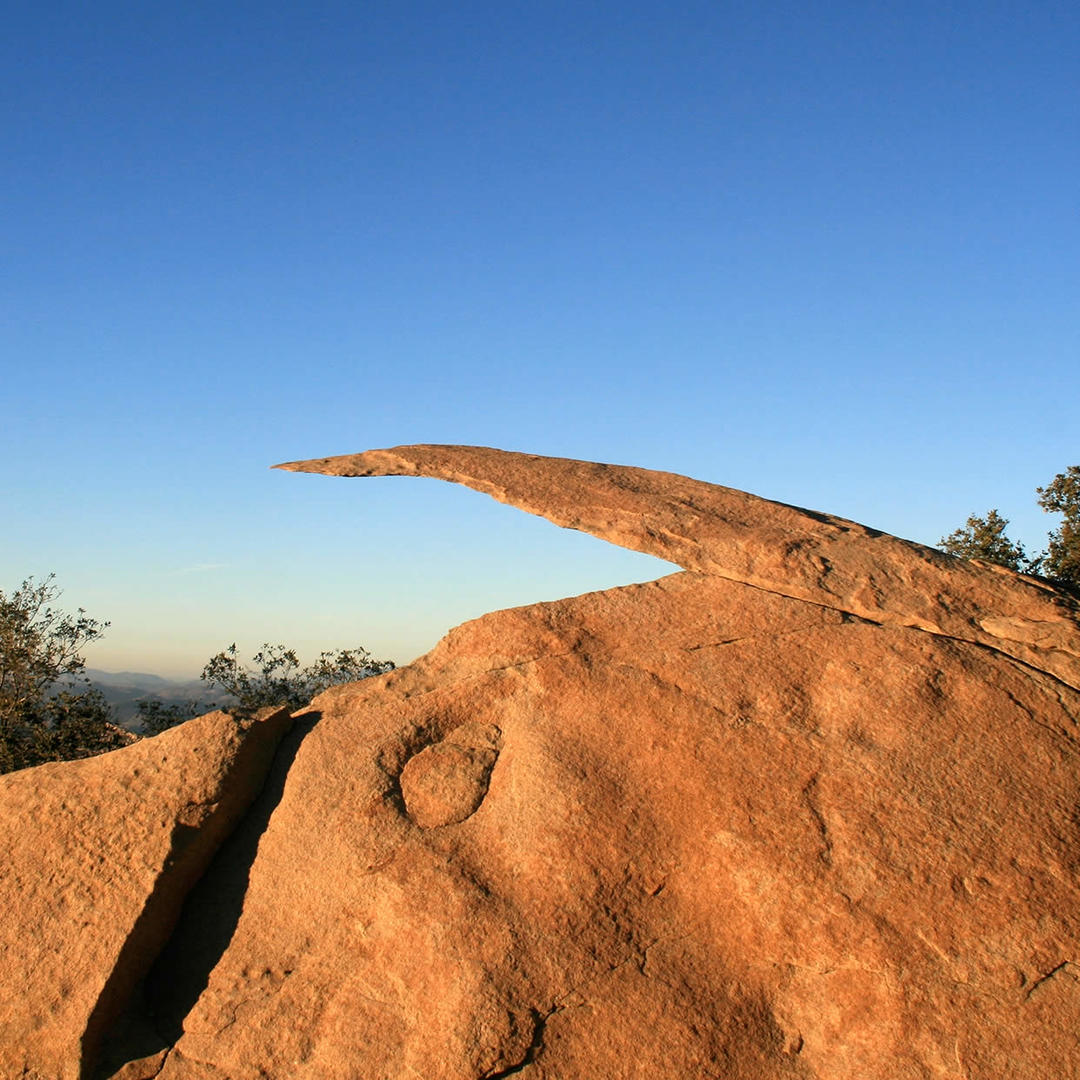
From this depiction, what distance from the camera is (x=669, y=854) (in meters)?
5.57

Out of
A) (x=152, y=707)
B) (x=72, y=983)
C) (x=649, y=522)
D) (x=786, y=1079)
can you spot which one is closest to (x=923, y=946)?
(x=786, y=1079)

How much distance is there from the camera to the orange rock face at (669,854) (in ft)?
16.6

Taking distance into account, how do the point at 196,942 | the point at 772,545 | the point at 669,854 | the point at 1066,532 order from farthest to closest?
the point at 1066,532 → the point at 772,545 → the point at 196,942 → the point at 669,854

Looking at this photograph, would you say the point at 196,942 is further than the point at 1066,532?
No

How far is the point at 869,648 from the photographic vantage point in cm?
615

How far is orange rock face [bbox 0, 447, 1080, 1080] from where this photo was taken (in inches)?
199

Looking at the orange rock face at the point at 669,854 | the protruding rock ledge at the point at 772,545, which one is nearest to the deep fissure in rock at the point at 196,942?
the orange rock face at the point at 669,854

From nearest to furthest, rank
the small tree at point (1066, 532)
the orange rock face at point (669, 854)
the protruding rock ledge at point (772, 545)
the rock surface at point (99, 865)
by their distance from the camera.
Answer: the orange rock face at point (669, 854)
the rock surface at point (99, 865)
the protruding rock ledge at point (772, 545)
the small tree at point (1066, 532)

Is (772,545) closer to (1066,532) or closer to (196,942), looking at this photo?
(196,942)

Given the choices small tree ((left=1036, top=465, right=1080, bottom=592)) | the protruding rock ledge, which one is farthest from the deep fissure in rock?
small tree ((left=1036, top=465, right=1080, bottom=592))

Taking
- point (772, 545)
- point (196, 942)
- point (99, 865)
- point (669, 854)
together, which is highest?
point (772, 545)

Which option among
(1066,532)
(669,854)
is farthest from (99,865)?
(1066,532)

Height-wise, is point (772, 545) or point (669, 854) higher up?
point (772, 545)

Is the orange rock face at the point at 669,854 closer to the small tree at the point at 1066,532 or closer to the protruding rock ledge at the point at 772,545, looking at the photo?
the protruding rock ledge at the point at 772,545
